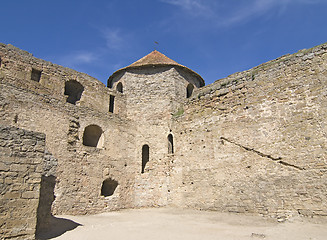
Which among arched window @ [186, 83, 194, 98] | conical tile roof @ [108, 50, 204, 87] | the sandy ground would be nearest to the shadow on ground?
the sandy ground

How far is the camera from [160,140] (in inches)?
509

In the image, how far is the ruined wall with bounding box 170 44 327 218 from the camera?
8.16 m

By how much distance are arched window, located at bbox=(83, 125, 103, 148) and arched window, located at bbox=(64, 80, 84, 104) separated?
5.20 ft

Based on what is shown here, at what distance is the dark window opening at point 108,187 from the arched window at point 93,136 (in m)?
1.63

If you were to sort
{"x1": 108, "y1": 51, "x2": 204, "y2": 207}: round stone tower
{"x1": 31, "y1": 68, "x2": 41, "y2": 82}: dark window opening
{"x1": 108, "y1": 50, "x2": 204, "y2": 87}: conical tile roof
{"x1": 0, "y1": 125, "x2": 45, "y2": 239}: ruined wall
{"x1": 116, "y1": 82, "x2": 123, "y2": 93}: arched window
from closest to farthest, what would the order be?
{"x1": 0, "y1": 125, "x2": 45, "y2": 239}: ruined wall
{"x1": 31, "y1": 68, "x2": 41, "y2": 82}: dark window opening
{"x1": 108, "y1": 51, "x2": 204, "y2": 207}: round stone tower
{"x1": 108, "y1": 50, "x2": 204, "y2": 87}: conical tile roof
{"x1": 116, "y1": 82, "x2": 123, "y2": 93}: arched window

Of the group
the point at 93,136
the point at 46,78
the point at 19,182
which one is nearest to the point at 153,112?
the point at 93,136

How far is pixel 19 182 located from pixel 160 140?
7.82m

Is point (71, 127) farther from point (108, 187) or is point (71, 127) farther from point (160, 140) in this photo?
point (160, 140)

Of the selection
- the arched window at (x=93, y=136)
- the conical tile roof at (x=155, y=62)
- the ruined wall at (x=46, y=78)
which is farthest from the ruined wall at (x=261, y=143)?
the ruined wall at (x=46, y=78)

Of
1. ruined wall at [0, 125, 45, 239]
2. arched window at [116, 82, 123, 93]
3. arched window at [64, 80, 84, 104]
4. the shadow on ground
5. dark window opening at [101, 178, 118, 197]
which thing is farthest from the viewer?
arched window at [116, 82, 123, 93]

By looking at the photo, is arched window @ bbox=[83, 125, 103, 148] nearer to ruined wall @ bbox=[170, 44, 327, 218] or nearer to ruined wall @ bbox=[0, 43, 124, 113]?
ruined wall @ bbox=[0, 43, 124, 113]

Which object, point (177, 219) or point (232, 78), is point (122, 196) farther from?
point (232, 78)

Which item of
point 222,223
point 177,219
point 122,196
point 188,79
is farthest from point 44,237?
point 188,79

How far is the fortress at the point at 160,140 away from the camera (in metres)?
6.73
